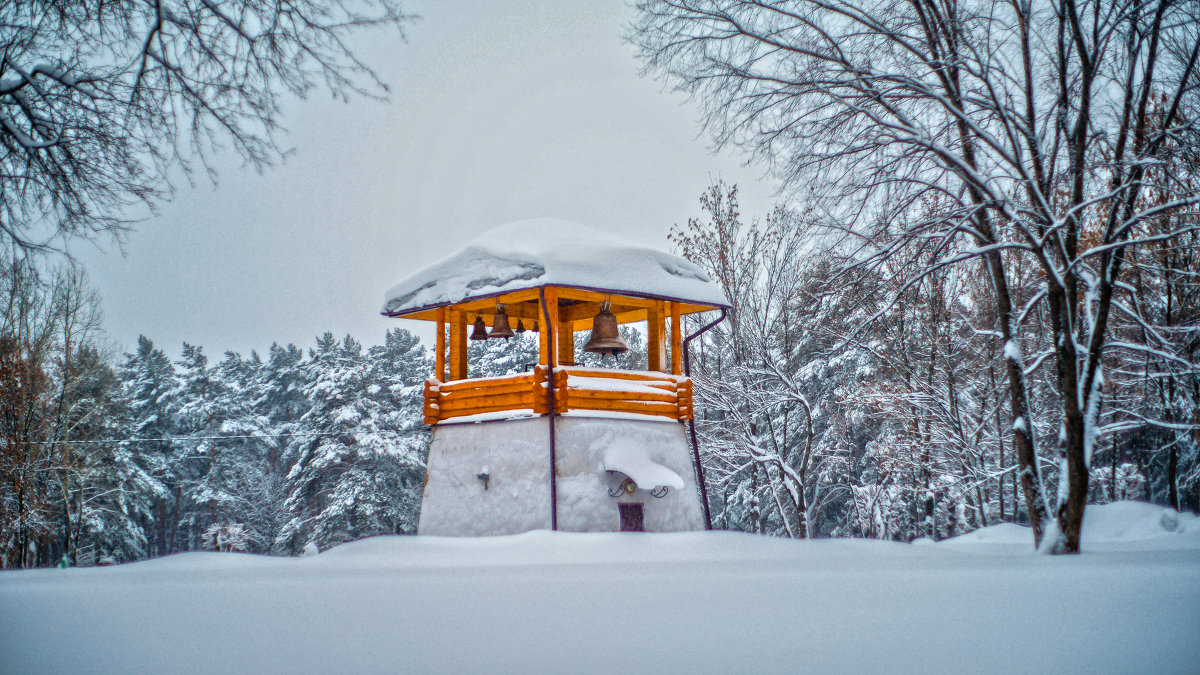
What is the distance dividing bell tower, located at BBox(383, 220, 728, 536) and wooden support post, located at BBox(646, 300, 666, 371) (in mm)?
18

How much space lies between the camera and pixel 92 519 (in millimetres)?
26531

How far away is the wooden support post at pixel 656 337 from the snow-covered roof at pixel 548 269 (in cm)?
65

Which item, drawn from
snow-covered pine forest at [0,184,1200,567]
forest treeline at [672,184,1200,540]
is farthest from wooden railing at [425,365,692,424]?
forest treeline at [672,184,1200,540]

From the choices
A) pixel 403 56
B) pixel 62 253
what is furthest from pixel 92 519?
pixel 403 56

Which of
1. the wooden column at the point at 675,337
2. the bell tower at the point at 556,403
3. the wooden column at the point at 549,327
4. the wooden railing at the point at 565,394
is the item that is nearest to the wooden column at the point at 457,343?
the bell tower at the point at 556,403

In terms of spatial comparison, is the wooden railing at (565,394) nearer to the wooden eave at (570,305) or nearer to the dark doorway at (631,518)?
the wooden eave at (570,305)

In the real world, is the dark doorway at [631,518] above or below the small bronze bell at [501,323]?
below

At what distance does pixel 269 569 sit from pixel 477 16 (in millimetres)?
3936

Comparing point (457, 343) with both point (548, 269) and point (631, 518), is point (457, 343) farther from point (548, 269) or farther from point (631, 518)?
point (631, 518)

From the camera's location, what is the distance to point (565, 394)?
1109 cm

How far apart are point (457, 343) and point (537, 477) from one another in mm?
2541

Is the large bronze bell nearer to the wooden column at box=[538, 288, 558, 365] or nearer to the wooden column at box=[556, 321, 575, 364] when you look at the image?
the wooden column at box=[538, 288, 558, 365]

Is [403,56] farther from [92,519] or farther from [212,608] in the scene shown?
[92,519]

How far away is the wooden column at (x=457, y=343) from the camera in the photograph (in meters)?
12.0
